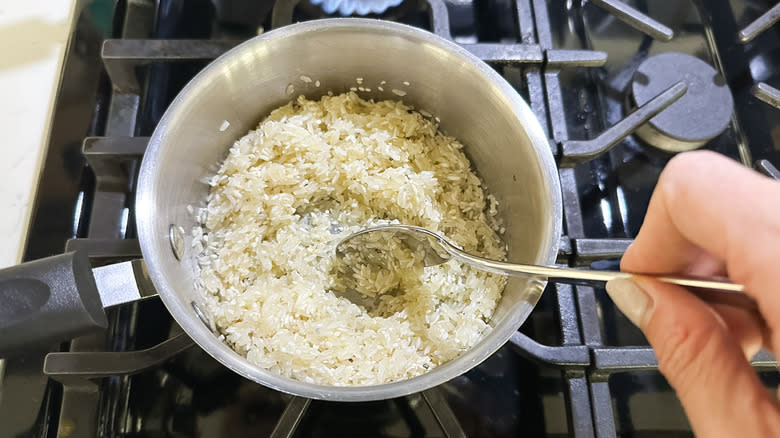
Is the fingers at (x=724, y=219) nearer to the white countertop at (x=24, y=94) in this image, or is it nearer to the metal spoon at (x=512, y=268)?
the metal spoon at (x=512, y=268)

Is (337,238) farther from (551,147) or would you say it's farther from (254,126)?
(551,147)

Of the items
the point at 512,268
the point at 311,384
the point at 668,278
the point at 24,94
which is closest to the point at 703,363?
the point at 668,278

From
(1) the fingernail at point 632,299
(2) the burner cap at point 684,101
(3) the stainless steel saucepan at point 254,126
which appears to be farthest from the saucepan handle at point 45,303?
(2) the burner cap at point 684,101

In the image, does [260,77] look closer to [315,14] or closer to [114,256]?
[315,14]

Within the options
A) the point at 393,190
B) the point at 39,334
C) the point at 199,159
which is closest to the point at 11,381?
the point at 39,334

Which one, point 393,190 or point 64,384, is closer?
point 64,384
